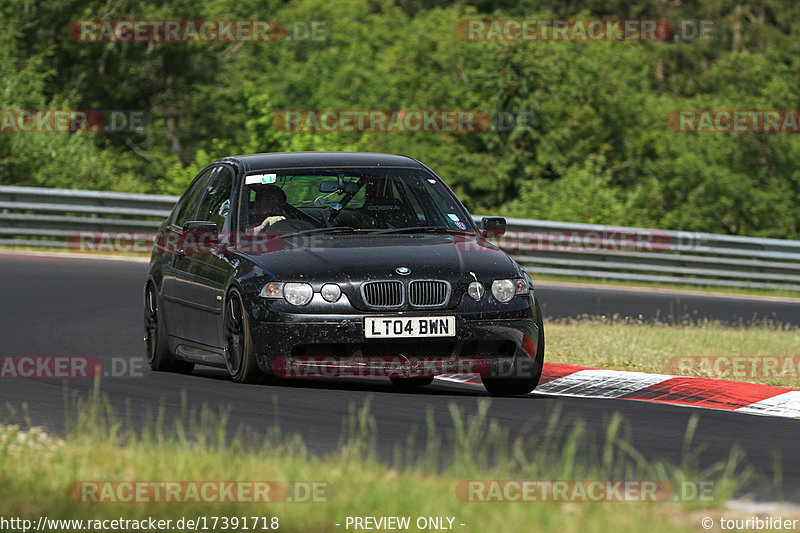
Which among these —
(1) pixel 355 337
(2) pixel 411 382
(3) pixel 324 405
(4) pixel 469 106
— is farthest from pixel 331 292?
(4) pixel 469 106

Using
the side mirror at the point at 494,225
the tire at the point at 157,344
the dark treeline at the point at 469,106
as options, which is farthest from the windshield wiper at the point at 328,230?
the dark treeline at the point at 469,106

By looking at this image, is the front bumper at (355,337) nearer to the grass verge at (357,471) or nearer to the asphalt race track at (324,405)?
the asphalt race track at (324,405)

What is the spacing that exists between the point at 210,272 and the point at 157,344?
4.21ft

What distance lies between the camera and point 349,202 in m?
10.2

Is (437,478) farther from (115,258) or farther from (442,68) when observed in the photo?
(442,68)

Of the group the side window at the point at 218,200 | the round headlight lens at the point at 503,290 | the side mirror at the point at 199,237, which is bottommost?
the round headlight lens at the point at 503,290

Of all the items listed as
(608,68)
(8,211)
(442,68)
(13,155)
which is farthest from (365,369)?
(608,68)

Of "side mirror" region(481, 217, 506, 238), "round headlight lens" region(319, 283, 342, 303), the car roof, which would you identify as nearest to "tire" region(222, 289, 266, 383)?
"round headlight lens" region(319, 283, 342, 303)

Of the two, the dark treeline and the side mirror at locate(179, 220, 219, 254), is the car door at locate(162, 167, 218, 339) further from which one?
the dark treeline

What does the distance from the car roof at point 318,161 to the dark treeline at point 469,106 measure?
1601 cm

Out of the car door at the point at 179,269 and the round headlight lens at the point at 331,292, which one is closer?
the round headlight lens at the point at 331,292

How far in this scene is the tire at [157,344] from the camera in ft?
35.4

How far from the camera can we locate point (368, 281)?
883 cm

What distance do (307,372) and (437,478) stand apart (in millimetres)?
3423
